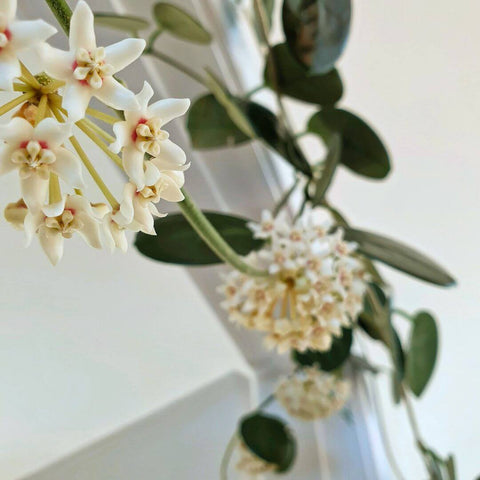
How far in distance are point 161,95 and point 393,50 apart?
47 cm

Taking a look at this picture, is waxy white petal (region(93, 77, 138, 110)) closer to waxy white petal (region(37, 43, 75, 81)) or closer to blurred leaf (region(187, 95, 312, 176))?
waxy white petal (region(37, 43, 75, 81))

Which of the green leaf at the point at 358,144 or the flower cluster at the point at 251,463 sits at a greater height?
the green leaf at the point at 358,144

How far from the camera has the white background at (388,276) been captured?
374 mm

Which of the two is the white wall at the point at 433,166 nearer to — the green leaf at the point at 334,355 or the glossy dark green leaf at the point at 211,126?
the green leaf at the point at 334,355

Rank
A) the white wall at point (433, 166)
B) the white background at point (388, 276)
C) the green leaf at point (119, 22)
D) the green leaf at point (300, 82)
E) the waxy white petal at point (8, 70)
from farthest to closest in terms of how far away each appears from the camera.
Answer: the white wall at point (433, 166) < the green leaf at point (300, 82) < the green leaf at point (119, 22) < the white background at point (388, 276) < the waxy white petal at point (8, 70)

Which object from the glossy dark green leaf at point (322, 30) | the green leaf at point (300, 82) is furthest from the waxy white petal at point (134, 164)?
the green leaf at point (300, 82)

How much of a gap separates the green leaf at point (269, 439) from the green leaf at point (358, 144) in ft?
0.95

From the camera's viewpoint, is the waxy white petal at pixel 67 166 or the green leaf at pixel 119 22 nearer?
the waxy white petal at pixel 67 166

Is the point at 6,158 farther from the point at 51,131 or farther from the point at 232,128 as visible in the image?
the point at 232,128

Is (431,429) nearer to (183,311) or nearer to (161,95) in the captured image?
(183,311)

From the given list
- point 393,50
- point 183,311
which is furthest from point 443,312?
point 183,311

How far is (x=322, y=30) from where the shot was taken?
0.48 metres

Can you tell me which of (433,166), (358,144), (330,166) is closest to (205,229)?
(330,166)

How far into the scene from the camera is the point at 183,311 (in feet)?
2.17
